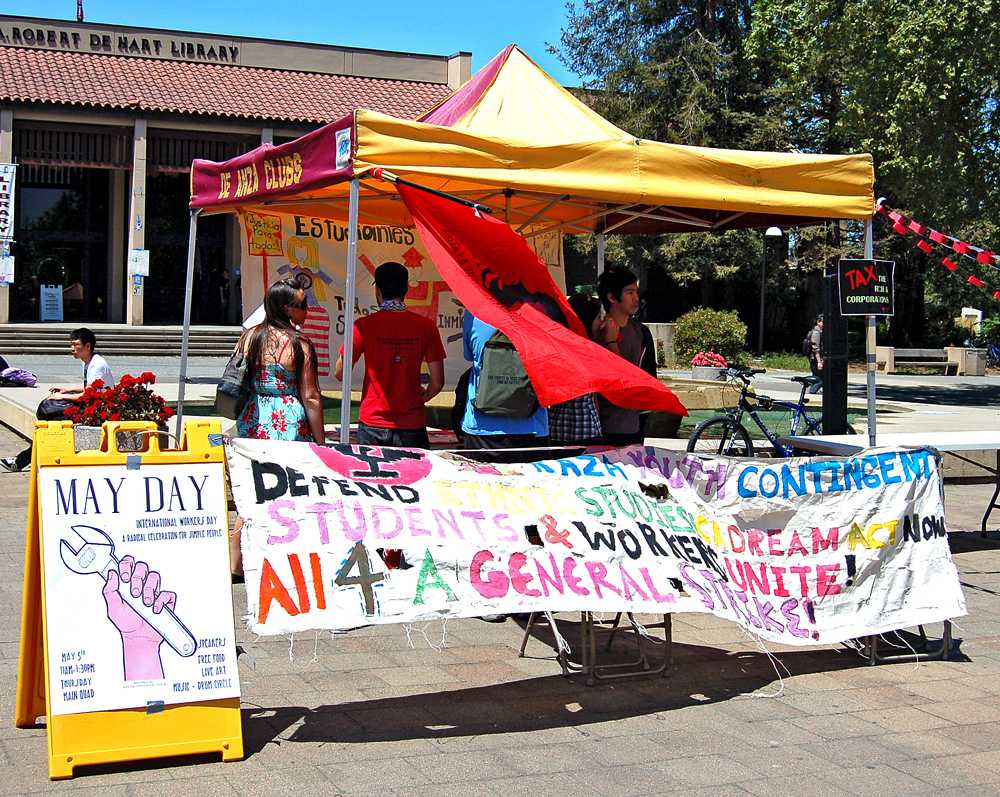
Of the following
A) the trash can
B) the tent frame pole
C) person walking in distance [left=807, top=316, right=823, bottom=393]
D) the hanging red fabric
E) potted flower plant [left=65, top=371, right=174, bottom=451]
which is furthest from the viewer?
the trash can

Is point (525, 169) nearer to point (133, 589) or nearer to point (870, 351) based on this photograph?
point (870, 351)

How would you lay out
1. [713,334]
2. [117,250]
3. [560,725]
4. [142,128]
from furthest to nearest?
1. [117,250]
2. [142,128]
3. [713,334]
4. [560,725]

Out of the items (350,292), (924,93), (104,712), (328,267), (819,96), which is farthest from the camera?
(819,96)

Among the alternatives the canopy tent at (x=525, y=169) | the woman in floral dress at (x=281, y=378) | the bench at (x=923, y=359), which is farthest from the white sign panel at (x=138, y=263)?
the woman in floral dress at (x=281, y=378)

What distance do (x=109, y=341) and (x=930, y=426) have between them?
2047 cm

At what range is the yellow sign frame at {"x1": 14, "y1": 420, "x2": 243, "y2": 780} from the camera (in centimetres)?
414

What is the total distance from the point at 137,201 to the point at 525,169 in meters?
27.3

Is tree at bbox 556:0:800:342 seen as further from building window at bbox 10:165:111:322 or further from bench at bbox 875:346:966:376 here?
building window at bbox 10:165:111:322

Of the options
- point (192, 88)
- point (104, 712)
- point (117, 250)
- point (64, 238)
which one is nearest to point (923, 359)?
point (192, 88)

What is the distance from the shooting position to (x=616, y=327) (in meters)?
6.71

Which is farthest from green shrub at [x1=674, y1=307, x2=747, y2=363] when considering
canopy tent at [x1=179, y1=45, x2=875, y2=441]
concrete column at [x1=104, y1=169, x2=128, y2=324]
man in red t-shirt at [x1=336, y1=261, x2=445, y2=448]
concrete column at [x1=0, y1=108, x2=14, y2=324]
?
man in red t-shirt at [x1=336, y1=261, x2=445, y2=448]

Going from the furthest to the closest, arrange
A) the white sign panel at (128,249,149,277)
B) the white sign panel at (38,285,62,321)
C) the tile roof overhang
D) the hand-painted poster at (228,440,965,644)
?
the white sign panel at (38,285,62,321), the tile roof overhang, the white sign panel at (128,249,149,277), the hand-painted poster at (228,440,965,644)

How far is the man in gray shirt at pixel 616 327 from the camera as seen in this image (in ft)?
21.7

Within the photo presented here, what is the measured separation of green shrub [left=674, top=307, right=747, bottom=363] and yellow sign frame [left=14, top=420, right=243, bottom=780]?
24979 mm
